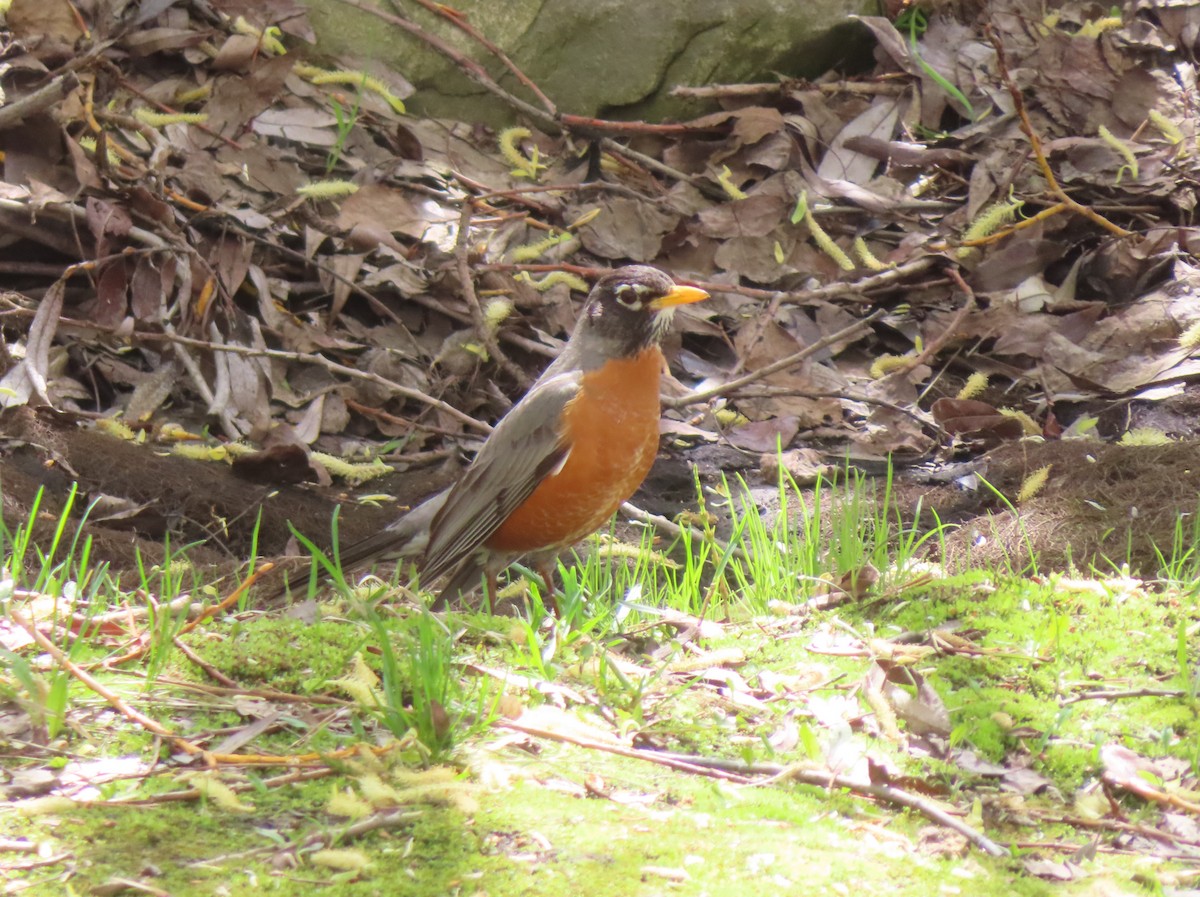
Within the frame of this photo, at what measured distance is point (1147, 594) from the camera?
326 centimetres

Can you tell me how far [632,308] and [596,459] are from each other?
0.59 m

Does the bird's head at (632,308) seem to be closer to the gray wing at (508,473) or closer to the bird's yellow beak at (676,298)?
the bird's yellow beak at (676,298)

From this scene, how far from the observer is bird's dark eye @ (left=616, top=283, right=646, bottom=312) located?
4273 mm

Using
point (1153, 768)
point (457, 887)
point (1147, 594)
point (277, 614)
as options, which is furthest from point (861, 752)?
point (277, 614)

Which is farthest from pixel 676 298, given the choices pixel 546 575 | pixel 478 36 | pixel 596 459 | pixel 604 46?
pixel 604 46

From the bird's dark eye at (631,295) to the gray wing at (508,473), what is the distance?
301 mm

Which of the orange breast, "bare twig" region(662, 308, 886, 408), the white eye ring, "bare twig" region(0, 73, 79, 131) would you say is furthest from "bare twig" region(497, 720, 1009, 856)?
"bare twig" region(0, 73, 79, 131)

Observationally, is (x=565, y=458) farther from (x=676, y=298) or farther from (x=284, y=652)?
(x=284, y=652)

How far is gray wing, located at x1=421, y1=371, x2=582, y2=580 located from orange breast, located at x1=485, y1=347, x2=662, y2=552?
4 centimetres

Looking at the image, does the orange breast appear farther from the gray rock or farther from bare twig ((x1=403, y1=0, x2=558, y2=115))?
the gray rock

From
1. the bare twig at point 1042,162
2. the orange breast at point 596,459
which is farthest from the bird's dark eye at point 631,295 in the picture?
the bare twig at point 1042,162

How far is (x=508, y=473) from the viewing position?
4.10m

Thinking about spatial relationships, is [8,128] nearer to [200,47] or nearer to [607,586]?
[200,47]

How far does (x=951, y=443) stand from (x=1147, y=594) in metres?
2.21
